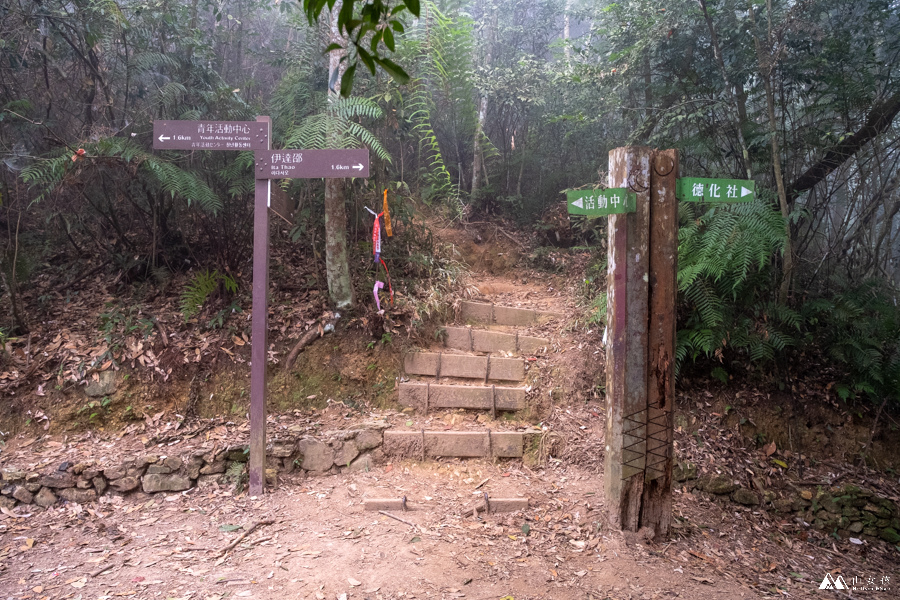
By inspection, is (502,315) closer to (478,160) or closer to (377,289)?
(377,289)

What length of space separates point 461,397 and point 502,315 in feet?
A: 4.72

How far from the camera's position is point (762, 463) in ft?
15.6

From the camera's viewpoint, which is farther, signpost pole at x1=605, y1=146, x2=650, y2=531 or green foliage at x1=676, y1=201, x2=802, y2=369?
green foliage at x1=676, y1=201, x2=802, y2=369

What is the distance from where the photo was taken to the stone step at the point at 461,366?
17.4 feet

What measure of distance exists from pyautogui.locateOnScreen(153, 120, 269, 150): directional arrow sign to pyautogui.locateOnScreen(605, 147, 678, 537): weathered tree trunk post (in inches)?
104

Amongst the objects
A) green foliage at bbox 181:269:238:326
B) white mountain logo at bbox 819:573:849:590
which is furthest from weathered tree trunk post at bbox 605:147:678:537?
green foliage at bbox 181:269:238:326

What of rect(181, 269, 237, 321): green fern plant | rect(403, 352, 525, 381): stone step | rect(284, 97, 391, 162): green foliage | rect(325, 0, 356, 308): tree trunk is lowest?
rect(403, 352, 525, 381): stone step

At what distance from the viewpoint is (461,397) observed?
16.6 ft

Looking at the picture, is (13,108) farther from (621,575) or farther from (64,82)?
(621,575)

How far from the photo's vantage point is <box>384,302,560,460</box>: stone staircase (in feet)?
15.2

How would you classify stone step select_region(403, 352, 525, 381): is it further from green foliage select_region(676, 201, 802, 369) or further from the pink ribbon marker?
green foliage select_region(676, 201, 802, 369)

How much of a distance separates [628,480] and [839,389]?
2.85m

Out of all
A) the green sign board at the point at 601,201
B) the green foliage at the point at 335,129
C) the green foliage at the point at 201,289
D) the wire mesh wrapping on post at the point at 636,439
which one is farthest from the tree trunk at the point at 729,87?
the green foliage at the point at 201,289

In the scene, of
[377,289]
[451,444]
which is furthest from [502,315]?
[451,444]
